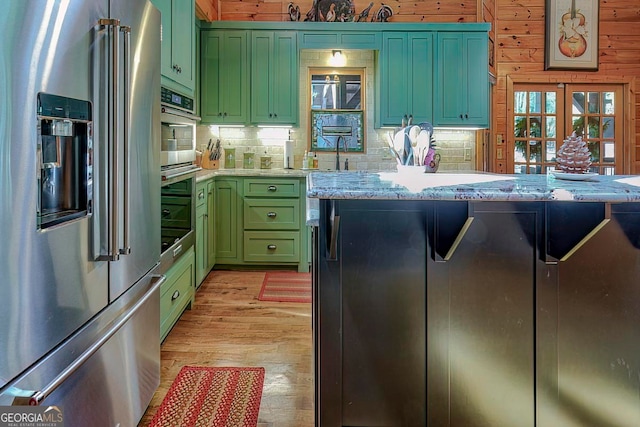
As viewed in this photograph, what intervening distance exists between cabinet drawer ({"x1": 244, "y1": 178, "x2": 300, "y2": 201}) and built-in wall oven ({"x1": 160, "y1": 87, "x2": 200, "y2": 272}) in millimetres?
1124

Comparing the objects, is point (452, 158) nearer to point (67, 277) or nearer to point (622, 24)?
point (622, 24)

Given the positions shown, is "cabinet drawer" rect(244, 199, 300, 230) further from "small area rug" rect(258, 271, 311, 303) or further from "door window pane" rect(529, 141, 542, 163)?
"door window pane" rect(529, 141, 542, 163)

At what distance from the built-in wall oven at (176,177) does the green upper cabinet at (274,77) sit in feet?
5.22

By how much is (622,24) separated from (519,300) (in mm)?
5787

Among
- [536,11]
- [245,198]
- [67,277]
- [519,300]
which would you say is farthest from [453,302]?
[536,11]

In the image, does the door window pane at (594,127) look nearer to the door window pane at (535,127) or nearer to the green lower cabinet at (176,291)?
the door window pane at (535,127)

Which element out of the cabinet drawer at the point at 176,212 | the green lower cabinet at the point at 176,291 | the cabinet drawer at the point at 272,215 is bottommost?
the green lower cabinet at the point at 176,291

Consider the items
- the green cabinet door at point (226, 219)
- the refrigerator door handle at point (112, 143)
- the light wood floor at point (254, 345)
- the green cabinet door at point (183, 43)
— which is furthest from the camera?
the green cabinet door at point (226, 219)

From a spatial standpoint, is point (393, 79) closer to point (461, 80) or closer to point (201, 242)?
point (461, 80)

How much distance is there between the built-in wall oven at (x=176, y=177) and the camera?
2.43 m

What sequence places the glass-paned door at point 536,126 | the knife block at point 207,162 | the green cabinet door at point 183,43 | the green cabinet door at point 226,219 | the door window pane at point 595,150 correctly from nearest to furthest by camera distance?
the green cabinet door at point 183,43
the green cabinet door at point 226,219
the knife block at point 207,162
the glass-paned door at point 536,126
the door window pane at point 595,150

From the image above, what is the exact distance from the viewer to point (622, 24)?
5.70m

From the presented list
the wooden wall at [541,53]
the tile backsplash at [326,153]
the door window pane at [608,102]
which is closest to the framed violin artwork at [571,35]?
the wooden wall at [541,53]

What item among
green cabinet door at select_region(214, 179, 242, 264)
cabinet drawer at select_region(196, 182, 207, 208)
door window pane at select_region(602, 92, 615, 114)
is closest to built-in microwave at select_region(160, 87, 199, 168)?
cabinet drawer at select_region(196, 182, 207, 208)
